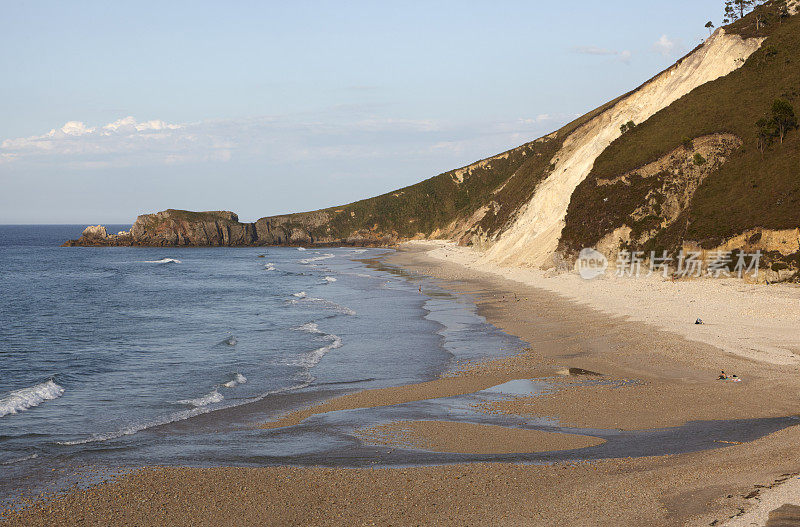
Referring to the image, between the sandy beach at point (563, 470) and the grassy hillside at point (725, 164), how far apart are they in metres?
19.0

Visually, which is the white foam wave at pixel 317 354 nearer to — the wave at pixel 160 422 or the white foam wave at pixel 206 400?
the wave at pixel 160 422

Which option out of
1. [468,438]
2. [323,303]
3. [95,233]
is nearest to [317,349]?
[468,438]

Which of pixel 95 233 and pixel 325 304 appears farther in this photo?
pixel 95 233

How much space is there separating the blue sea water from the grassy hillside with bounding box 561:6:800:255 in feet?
59.6

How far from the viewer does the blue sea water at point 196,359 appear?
17.5m

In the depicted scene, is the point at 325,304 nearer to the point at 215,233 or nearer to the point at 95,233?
the point at 215,233

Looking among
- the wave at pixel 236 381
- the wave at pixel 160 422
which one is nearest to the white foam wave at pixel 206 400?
the wave at pixel 160 422

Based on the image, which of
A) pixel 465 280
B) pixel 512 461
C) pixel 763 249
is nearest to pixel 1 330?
pixel 512 461

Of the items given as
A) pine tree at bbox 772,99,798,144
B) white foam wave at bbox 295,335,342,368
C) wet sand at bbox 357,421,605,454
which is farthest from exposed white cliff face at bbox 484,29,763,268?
wet sand at bbox 357,421,605,454

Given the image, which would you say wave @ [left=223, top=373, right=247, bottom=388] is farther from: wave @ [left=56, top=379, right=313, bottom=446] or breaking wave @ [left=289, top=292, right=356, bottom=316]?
breaking wave @ [left=289, top=292, right=356, bottom=316]

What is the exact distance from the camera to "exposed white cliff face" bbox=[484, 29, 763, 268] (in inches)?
2630

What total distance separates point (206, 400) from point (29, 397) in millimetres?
6827

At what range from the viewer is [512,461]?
14680mm

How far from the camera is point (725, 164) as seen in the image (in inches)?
2095
